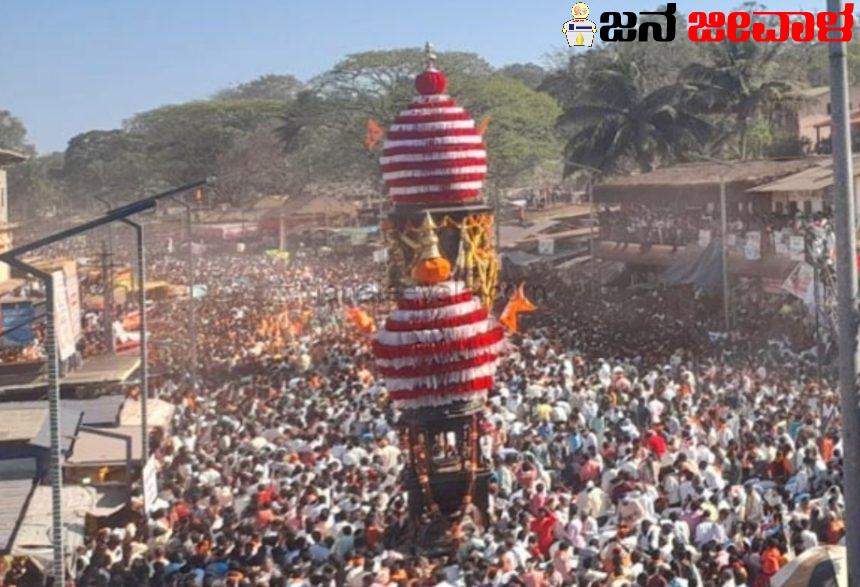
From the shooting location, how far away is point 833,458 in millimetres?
14000

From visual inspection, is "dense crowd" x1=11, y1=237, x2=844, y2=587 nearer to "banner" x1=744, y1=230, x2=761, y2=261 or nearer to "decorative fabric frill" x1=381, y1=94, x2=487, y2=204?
"banner" x1=744, y1=230, x2=761, y2=261

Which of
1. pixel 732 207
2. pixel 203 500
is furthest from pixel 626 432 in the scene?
pixel 732 207

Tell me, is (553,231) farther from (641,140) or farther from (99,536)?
(99,536)

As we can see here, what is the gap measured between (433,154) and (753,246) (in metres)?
12.9

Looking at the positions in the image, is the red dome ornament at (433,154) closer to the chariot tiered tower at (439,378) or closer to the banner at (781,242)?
the chariot tiered tower at (439,378)

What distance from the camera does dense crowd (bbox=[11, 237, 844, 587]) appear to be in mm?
10930

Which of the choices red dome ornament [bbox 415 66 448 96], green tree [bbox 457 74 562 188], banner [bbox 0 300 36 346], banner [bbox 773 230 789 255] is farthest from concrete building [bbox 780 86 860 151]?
banner [bbox 0 300 36 346]

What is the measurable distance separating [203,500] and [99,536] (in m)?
1.74

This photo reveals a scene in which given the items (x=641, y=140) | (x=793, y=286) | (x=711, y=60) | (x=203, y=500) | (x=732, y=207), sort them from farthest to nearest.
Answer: (x=711, y=60) < (x=641, y=140) < (x=732, y=207) < (x=793, y=286) < (x=203, y=500)

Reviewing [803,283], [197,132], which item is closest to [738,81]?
[803,283]

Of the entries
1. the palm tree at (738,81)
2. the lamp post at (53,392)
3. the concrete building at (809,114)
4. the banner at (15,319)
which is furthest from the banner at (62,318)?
the concrete building at (809,114)

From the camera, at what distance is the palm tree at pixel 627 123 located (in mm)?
41469

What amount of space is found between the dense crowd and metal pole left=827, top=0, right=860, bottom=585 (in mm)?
3583

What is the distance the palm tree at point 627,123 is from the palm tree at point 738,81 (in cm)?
83
